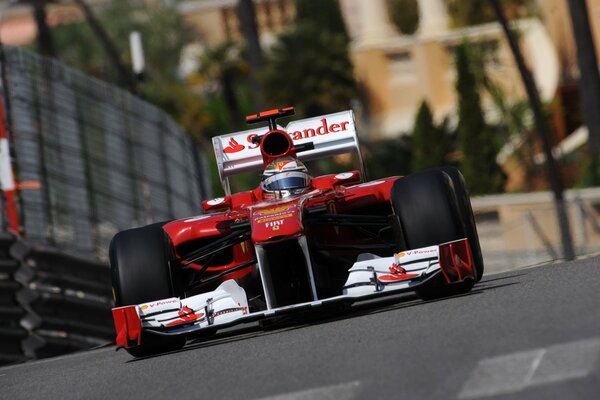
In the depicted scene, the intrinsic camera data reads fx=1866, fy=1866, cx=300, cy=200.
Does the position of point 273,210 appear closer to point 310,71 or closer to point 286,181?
point 286,181

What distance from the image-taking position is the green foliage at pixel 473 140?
131 feet

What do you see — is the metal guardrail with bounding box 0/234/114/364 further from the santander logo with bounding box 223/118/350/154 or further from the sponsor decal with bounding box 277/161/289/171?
the sponsor decal with bounding box 277/161/289/171

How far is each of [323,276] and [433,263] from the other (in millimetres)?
1112

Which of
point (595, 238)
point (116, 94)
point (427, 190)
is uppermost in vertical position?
point (116, 94)

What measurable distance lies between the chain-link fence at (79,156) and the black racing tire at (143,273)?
6525 mm

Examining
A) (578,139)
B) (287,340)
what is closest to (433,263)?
(287,340)

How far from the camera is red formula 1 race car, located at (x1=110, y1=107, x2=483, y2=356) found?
39.3ft

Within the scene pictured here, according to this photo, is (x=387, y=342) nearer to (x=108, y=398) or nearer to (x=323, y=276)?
(x=108, y=398)

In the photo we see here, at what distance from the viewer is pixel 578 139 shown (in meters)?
45.8

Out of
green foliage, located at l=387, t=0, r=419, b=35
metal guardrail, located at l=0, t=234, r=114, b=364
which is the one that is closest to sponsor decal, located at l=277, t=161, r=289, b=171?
metal guardrail, located at l=0, t=234, r=114, b=364

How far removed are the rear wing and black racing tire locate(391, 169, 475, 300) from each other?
250cm

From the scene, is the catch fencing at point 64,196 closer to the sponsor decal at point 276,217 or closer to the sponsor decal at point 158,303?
the sponsor decal at point 158,303

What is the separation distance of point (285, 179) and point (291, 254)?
1.20m

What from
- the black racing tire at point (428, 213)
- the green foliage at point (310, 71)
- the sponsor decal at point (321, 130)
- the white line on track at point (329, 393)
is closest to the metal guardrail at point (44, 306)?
the sponsor decal at point (321, 130)
